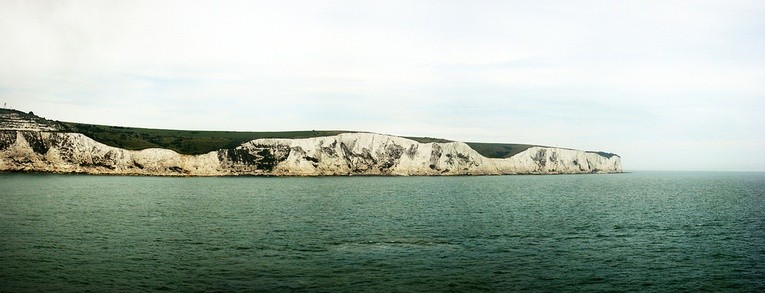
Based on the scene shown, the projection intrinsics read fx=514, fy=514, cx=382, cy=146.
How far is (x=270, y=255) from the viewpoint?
31.6 meters

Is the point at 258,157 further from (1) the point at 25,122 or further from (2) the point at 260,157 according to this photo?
(1) the point at 25,122

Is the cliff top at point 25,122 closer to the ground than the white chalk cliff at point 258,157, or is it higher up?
higher up

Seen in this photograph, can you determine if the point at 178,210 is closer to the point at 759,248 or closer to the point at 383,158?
the point at 759,248

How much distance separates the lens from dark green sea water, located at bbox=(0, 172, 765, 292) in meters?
25.8

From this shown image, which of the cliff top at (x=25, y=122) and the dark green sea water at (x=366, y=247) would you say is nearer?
the dark green sea water at (x=366, y=247)

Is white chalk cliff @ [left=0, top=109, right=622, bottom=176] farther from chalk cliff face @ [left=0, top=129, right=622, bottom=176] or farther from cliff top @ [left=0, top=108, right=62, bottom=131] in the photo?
cliff top @ [left=0, top=108, right=62, bottom=131]

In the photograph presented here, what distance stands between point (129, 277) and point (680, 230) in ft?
140

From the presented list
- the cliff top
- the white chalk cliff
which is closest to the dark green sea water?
the white chalk cliff

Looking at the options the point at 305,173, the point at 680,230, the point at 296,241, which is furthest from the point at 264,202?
the point at 305,173

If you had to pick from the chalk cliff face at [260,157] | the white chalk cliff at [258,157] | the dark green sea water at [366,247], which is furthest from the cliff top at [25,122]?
the dark green sea water at [366,247]

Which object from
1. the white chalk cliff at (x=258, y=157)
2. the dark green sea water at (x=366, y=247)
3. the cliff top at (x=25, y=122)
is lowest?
the dark green sea water at (x=366, y=247)

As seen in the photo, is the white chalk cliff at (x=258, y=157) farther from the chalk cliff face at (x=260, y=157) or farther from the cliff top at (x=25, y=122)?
the cliff top at (x=25, y=122)

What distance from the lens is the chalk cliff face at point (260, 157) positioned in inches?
4624

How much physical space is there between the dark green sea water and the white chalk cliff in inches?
2581
